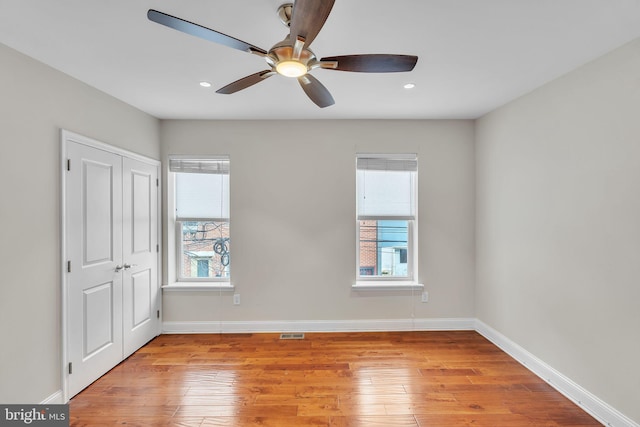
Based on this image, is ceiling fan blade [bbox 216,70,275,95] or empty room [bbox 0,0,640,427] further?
empty room [bbox 0,0,640,427]

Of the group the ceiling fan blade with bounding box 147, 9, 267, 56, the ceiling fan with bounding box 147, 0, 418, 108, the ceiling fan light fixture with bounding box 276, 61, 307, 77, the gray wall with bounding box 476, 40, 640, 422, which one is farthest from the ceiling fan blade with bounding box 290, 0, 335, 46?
the gray wall with bounding box 476, 40, 640, 422

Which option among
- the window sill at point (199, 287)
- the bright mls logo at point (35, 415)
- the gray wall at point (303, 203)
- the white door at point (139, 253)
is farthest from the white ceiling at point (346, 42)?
the bright mls logo at point (35, 415)

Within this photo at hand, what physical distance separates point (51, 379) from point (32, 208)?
4.09ft

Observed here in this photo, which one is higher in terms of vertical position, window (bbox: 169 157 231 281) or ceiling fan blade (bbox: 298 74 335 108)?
ceiling fan blade (bbox: 298 74 335 108)

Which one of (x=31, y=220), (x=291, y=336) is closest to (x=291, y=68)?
(x=31, y=220)

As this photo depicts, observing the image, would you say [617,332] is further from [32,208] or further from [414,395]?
[32,208]

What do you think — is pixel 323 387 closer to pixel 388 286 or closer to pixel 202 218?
pixel 388 286

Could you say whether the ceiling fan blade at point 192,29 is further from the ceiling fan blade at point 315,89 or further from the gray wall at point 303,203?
the gray wall at point 303,203

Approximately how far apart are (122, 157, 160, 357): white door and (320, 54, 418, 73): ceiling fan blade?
7.98 ft

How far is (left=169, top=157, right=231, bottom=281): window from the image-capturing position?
3.61 m

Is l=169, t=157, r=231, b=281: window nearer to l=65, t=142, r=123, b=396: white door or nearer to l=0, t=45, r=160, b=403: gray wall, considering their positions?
l=65, t=142, r=123, b=396: white door

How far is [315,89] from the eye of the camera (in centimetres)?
193

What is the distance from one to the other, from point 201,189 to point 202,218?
35 centimetres

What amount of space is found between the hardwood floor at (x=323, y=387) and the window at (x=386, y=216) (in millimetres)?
842
